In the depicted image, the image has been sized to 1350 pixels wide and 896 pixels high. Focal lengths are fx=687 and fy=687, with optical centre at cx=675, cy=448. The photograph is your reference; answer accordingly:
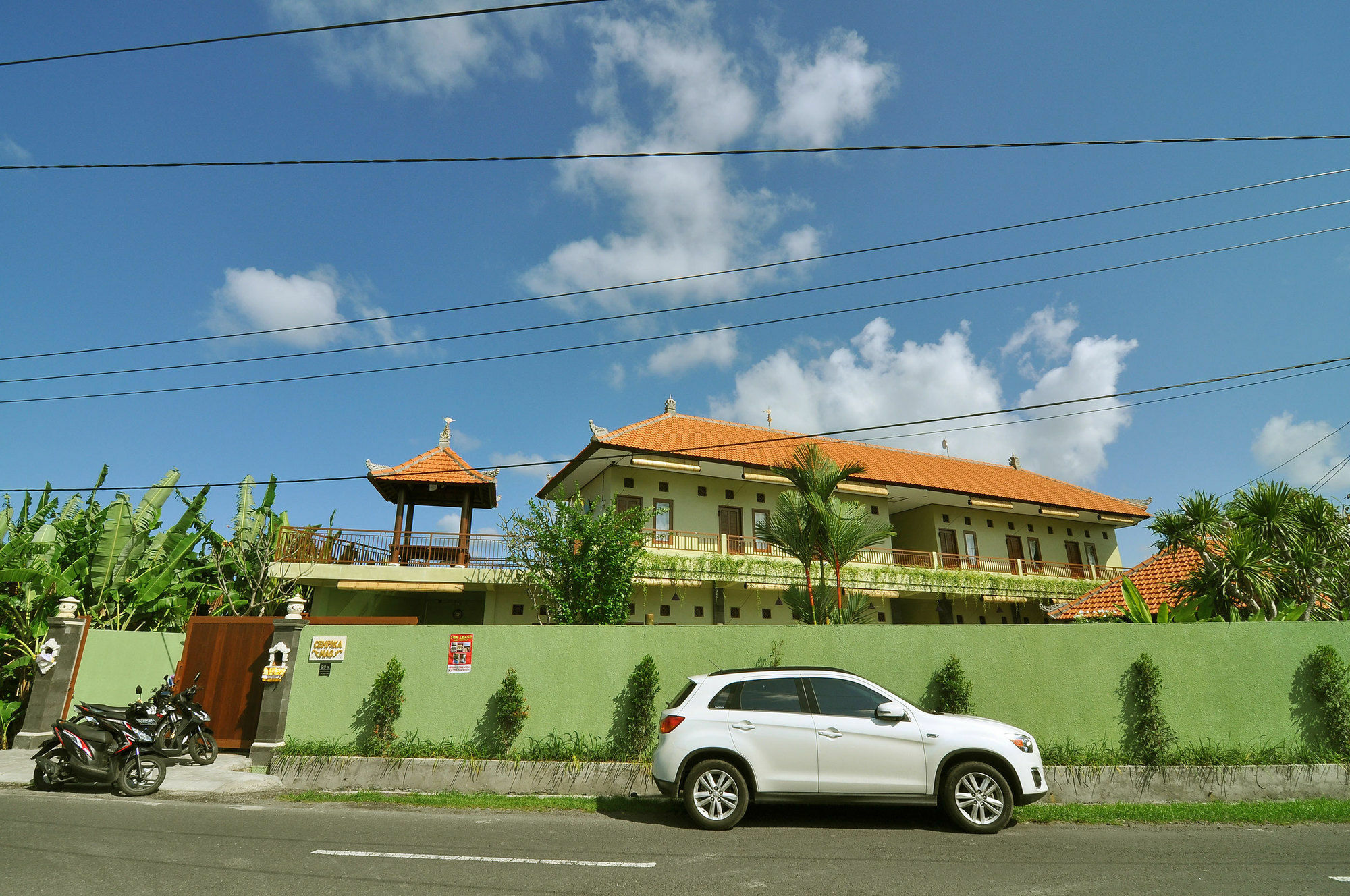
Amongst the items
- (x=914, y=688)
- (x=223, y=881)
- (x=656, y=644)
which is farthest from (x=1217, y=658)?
(x=223, y=881)

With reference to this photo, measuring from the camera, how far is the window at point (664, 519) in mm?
22188

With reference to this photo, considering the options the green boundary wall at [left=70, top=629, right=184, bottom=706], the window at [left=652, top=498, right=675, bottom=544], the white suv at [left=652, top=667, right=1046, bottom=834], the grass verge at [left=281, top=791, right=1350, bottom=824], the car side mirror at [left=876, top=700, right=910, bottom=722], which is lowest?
the grass verge at [left=281, top=791, right=1350, bottom=824]

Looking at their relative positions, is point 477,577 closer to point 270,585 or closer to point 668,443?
point 270,585

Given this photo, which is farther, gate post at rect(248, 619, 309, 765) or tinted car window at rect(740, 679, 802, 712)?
gate post at rect(248, 619, 309, 765)

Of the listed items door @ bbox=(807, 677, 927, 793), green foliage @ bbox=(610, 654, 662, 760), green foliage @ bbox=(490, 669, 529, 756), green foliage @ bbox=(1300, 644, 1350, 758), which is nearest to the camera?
door @ bbox=(807, 677, 927, 793)

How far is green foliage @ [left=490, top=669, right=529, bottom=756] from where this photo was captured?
991 cm

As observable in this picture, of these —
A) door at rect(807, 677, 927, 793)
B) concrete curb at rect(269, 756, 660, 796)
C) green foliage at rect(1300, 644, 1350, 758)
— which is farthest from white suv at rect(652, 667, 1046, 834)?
green foliage at rect(1300, 644, 1350, 758)

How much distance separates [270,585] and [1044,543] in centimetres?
2877

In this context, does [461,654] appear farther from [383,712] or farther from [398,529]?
[398,529]

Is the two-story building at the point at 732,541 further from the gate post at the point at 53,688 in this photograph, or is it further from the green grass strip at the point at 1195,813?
the green grass strip at the point at 1195,813

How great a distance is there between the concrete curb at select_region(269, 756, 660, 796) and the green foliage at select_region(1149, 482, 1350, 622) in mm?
9995

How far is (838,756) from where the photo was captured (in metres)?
7.23

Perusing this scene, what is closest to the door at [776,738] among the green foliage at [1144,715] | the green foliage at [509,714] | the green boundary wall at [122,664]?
the green foliage at [509,714]

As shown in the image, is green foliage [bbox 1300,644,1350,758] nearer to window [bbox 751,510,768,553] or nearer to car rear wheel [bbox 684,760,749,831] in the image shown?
car rear wheel [bbox 684,760,749,831]
